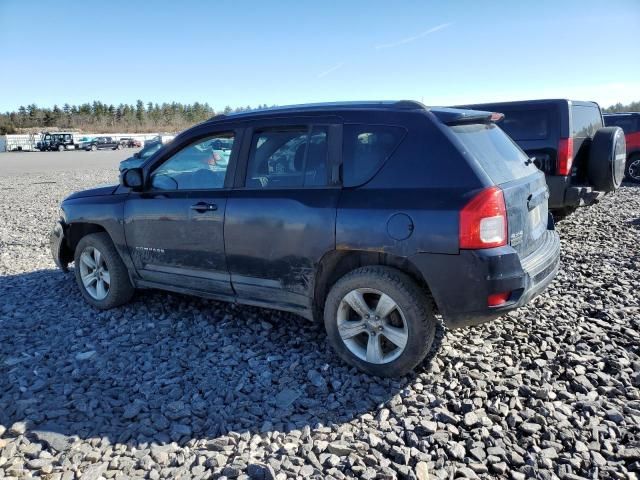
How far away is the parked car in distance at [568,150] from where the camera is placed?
696cm

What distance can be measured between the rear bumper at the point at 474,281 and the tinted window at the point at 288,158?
1.04 meters

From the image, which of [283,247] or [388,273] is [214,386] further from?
[388,273]

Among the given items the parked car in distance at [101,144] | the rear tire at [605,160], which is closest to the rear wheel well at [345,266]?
the rear tire at [605,160]

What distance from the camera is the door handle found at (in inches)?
158

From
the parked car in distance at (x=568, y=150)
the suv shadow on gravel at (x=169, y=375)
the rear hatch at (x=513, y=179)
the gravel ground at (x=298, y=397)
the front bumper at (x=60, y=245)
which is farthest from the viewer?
the parked car in distance at (x=568, y=150)

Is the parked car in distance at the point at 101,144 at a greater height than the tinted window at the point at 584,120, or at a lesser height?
greater

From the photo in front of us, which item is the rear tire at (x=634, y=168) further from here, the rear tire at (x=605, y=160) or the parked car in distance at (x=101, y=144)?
the parked car in distance at (x=101, y=144)

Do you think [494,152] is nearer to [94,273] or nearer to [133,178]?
[133,178]

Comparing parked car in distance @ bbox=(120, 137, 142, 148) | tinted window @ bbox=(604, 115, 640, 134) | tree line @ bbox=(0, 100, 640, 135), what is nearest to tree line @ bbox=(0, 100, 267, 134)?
tree line @ bbox=(0, 100, 640, 135)

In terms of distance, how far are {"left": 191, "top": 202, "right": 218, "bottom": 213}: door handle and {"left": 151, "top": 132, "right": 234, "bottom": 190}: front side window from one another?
0.16 m

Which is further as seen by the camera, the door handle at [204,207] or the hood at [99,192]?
the hood at [99,192]

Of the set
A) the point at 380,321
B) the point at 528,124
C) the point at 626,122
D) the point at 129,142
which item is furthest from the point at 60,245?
the point at 129,142

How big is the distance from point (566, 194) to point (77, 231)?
6.16 meters

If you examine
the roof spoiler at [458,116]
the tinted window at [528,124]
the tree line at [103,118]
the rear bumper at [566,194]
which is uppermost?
the tree line at [103,118]
